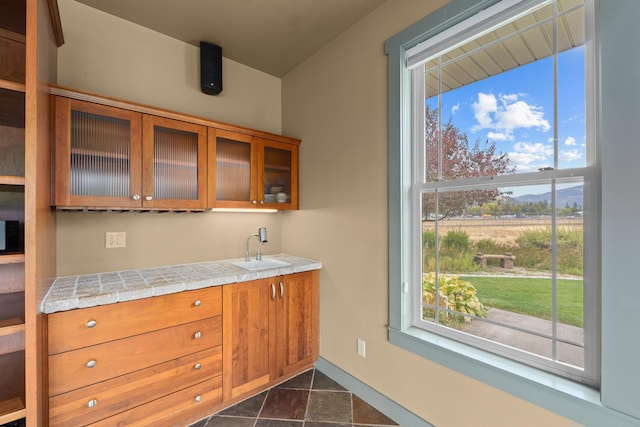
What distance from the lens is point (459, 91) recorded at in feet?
5.43

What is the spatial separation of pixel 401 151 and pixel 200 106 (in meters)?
1.78

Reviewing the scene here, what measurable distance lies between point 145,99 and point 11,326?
1.69 metres

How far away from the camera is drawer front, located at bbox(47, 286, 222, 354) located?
143cm

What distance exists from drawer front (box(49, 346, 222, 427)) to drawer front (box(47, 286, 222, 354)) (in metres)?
0.24

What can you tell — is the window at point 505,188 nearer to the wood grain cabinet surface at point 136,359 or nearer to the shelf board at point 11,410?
the wood grain cabinet surface at point 136,359

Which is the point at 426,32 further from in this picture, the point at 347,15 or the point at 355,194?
the point at 355,194

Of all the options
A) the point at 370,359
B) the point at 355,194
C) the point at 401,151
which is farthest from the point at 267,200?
the point at 370,359

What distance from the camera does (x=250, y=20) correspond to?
2.09 meters

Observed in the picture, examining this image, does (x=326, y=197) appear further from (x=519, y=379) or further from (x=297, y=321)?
(x=519, y=379)

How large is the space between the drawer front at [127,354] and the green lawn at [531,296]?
1.66 m

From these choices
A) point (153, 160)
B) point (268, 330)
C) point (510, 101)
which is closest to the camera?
point (510, 101)

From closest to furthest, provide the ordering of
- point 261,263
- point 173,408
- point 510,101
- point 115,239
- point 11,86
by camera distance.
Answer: point 11,86 < point 510,101 < point 173,408 < point 115,239 < point 261,263

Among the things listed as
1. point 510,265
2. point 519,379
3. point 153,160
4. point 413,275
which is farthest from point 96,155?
point 519,379

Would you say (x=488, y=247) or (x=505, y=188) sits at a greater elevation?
(x=505, y=188)
